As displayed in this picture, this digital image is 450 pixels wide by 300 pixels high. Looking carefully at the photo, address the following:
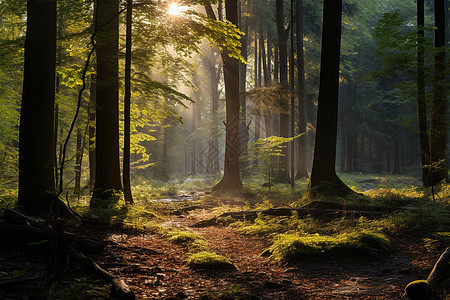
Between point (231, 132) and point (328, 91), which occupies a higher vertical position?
point (328, 91)

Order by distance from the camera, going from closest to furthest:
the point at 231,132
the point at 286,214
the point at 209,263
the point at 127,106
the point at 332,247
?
1. the point at 209,263
2. the point at 332,247
3. the point at 286,214
4. the point at 127,106
5. the point at 231,132

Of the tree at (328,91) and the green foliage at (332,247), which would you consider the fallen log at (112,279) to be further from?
the tree at (328,91)

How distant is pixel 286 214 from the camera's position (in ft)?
26.3

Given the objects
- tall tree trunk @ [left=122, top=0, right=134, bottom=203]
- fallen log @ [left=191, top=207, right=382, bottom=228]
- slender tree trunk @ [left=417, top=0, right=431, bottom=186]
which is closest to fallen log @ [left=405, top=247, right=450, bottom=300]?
fallen log @ [left=191, top=207, right=382, bottom=228]

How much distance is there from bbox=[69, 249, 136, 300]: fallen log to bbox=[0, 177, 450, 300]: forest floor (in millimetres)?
81

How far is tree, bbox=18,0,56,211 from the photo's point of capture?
595cm

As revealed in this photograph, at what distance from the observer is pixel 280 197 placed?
13.1 metres

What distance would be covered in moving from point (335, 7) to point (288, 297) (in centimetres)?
1006

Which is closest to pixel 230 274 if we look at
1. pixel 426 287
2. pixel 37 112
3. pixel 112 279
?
pixel 112 279

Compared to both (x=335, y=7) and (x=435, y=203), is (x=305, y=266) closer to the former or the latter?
(x=435, y=203)

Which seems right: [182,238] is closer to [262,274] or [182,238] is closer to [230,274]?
[230,274]

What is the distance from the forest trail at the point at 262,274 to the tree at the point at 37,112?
5.98 feet

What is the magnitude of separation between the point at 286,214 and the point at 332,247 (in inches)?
112

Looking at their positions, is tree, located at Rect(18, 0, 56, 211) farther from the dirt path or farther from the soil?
the dirt path
